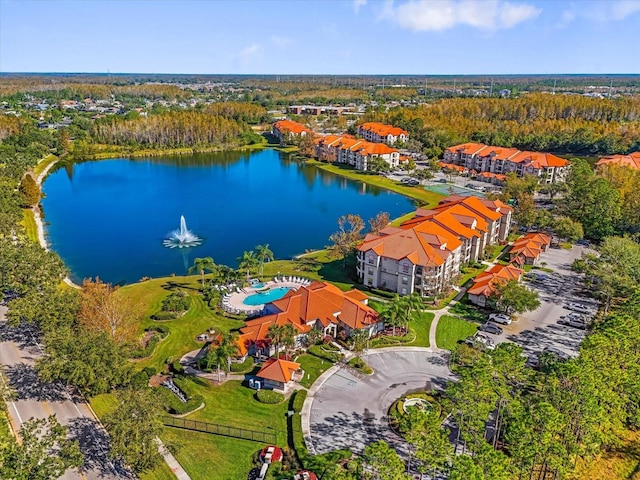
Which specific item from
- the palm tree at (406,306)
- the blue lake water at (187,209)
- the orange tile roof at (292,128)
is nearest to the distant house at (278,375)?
the palm tree at (406,306)

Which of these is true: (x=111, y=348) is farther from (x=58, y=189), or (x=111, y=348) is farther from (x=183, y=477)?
(x=58, y=189)

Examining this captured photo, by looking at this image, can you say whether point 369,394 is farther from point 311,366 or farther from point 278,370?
point 278,370

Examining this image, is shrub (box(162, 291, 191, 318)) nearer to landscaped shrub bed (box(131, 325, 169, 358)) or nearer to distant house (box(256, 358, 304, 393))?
landscaped shrub bed (box(131, 325, 169, 358))

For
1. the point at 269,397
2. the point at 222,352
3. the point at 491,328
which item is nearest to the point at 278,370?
the point at 269,397

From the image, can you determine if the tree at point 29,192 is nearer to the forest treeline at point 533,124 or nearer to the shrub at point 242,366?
the shrub at point 242,366

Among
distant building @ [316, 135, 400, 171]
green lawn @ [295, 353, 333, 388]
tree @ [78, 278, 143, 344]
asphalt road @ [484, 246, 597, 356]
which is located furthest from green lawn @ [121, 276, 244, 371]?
distant building @ [316, 135, 400, 171]

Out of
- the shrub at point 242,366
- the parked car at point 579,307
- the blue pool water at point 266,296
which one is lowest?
the shrub at point 242,366

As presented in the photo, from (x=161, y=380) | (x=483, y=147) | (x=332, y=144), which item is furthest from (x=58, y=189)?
(x=483, y=147)
